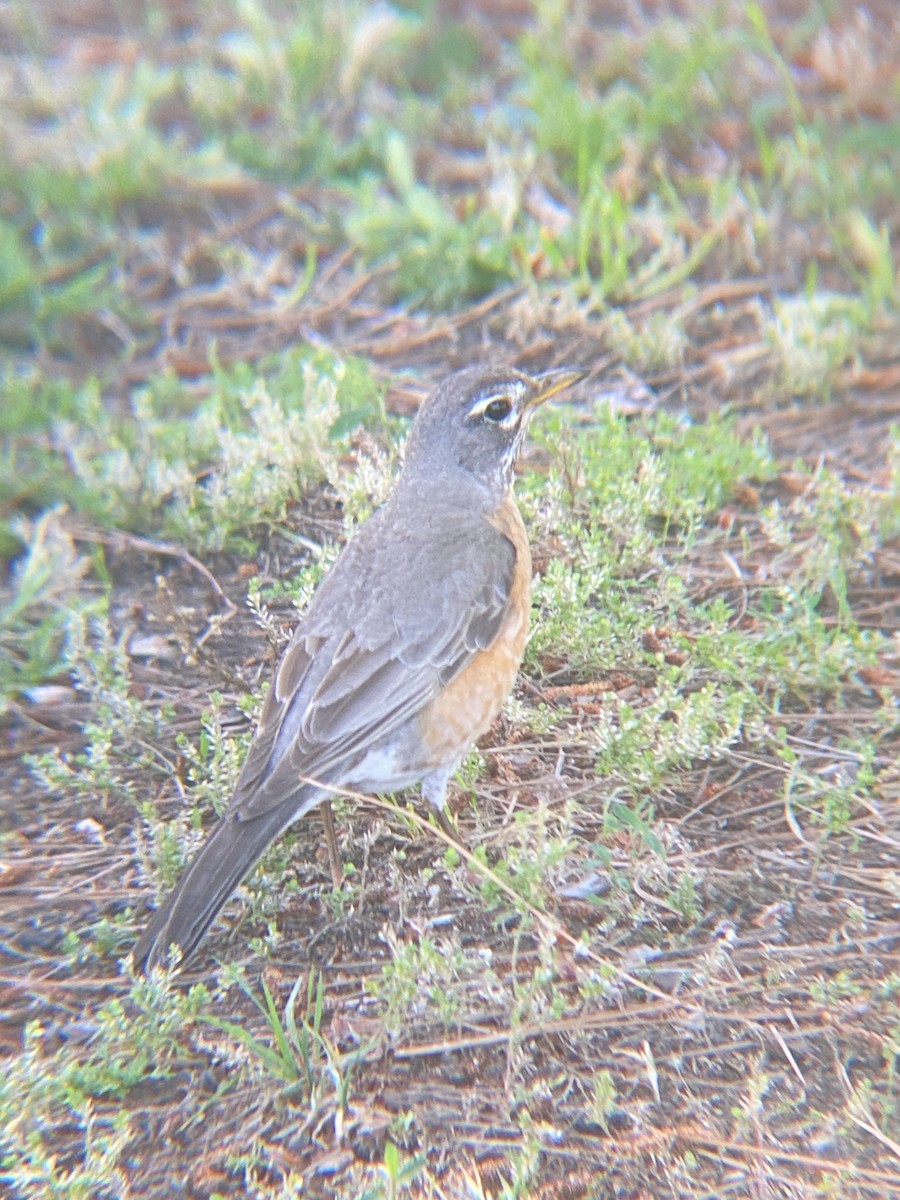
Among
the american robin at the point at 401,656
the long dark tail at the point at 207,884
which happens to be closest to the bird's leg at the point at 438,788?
the american robin at the point at 401,656

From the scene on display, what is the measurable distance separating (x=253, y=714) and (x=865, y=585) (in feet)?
7.84

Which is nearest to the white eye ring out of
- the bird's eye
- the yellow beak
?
the bird's eye

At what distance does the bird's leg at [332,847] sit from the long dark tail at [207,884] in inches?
11.4

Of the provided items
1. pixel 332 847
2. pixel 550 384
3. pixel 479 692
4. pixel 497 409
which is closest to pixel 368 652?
pixel 479 692

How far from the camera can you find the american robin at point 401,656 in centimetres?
387

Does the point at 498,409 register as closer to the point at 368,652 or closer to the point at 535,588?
the point at 535,588

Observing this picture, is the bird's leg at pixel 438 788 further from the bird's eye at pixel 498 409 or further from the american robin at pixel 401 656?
the bird's eye at pixel 498 409

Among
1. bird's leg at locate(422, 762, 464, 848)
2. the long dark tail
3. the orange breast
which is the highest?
the long dark tail

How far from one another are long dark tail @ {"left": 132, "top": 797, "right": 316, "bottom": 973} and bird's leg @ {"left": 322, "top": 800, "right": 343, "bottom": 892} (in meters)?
0.29

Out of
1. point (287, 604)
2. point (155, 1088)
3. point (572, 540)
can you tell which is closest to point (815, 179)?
point (572, 540)

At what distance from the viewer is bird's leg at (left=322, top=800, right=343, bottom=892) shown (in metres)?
4.12

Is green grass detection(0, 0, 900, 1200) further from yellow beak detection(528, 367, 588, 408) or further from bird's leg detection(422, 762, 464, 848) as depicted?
yellow beak detection(528, 367, 588, 408)

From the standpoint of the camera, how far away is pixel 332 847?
4188 millimetres

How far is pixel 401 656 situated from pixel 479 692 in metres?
0.27
